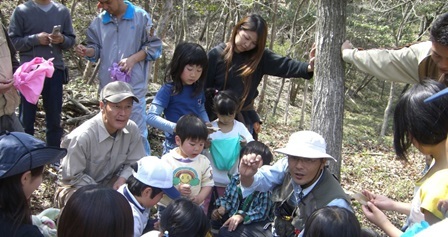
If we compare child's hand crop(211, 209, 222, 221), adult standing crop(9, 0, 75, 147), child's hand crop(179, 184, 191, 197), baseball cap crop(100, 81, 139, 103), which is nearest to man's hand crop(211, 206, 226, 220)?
child's hand crop(211, 209, 222, 221)

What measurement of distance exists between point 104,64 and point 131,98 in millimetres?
1155

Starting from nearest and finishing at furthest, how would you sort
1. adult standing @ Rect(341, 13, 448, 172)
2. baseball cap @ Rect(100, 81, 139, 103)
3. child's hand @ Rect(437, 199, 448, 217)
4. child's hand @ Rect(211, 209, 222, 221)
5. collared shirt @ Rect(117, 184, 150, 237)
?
child's hand @ Rect(437, 199, 448, 217) < collared shirt @ Rect(117, 184, 150, 237) < adult standing @ Rect(341, 13, 448, 172) < baseball cap @ Rect(100, 81, 139, 103) < child's hand @ Rect(211, 209, 222, 221)

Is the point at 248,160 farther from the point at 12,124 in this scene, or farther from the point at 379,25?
the point at 379,25

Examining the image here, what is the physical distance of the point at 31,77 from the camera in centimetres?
374

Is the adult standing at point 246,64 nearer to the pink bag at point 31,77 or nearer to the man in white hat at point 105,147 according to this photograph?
the man in white hat at point 105,147

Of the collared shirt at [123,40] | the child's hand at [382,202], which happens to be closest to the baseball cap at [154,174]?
the child's hand at [382,202]

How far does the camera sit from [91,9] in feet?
50.5

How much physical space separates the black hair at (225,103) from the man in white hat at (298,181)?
2.57 ft

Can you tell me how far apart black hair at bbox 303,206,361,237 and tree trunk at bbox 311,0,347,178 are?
206 centimetres

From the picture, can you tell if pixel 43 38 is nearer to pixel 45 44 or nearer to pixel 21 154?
pixel 45 44

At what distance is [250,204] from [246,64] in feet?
4.60

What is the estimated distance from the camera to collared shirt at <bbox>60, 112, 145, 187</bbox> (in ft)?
11.3

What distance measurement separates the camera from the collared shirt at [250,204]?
3738mm

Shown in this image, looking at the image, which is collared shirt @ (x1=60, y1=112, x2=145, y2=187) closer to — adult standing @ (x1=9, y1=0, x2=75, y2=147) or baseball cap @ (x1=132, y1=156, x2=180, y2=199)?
baseball cap @ (x1=132, y1=156, x2=180, y2=199)
